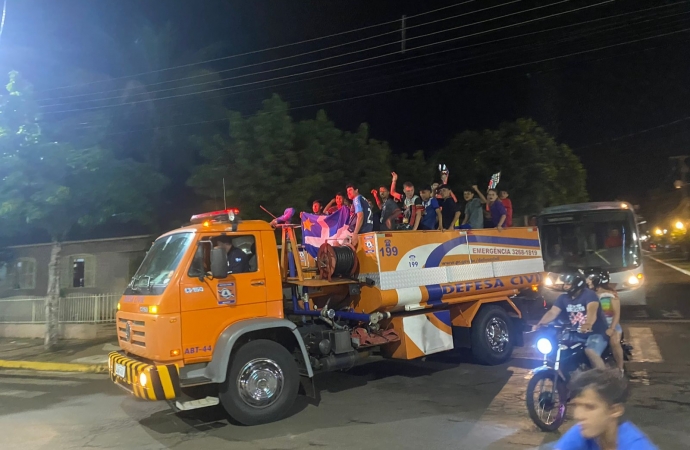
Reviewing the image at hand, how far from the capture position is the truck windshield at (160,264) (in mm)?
6730

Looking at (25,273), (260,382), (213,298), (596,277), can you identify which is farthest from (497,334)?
(25,273)

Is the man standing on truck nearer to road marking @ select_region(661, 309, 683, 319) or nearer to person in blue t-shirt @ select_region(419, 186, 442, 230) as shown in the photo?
person in blue t-shirt @ select_region(419, 186, 442, 230)

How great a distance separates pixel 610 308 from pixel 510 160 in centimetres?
1475

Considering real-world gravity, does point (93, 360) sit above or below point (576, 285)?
below

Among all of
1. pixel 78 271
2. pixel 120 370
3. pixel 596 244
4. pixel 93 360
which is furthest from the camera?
pixel 78 271

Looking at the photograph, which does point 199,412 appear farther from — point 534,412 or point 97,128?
point 97,128

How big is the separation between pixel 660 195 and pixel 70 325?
7018 cm

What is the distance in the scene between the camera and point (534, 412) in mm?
5844

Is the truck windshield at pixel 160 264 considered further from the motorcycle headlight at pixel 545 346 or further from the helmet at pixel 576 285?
the helmet at pixel 576 285

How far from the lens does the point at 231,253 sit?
23.2ft

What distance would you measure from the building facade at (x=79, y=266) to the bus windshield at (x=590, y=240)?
1172 centimetres

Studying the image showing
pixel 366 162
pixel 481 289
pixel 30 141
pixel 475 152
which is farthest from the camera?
pixel 475 152

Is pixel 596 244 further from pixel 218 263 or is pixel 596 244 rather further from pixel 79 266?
pixel 79 266

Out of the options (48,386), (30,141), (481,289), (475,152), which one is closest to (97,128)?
(30,141)
